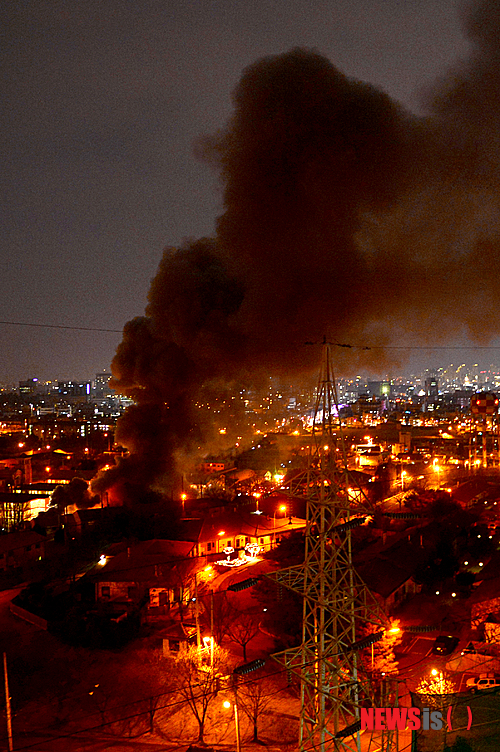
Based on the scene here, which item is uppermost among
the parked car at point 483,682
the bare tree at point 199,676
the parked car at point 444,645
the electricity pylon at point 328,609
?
the electricity pylon at point 328,609

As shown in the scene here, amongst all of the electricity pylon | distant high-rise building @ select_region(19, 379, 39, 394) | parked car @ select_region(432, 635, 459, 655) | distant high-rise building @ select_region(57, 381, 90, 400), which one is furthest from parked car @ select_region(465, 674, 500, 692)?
distant high-rise building @ select_region(19, 379, 39, 394)

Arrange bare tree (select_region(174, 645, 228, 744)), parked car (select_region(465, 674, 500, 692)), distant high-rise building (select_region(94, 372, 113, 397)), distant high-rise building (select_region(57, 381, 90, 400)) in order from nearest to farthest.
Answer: parked car (select_region(465, 674, 500, 692)), bare tree (select_region(174, 645, 228, 744)), distant high-rise building (select_region(57, 381, 90, 400)), distant high-rise building (select_region(94, 372, 113, 397))

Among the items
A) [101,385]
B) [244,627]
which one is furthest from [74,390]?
[244,627]

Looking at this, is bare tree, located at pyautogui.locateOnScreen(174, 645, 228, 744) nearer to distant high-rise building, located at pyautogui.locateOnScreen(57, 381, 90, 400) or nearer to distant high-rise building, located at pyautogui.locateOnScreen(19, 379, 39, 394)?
distant high-rise building, located at pyautogui.locateOnScreen(57, 381, 90, 400)

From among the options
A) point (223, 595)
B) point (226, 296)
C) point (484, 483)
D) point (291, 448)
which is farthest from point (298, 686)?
point (291, 448)

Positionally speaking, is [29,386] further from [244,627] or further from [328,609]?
[328,609]

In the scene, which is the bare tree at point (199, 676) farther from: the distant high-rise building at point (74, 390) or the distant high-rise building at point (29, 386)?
the distant high-rise building at point (29, 386)

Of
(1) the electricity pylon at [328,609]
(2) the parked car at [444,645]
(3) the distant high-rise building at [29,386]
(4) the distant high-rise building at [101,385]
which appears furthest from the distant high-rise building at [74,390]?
(1) the electricity pylon at [328,609]
